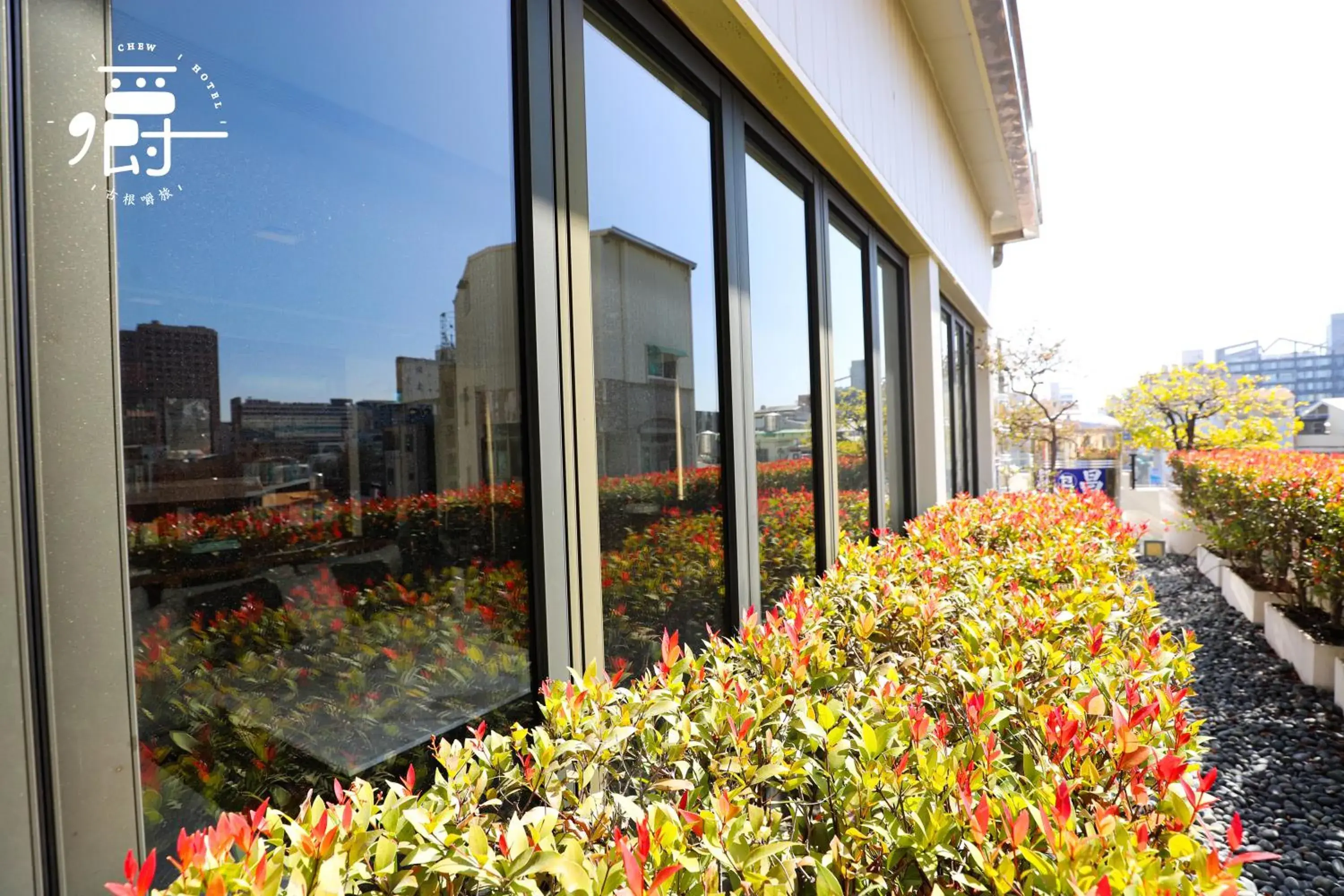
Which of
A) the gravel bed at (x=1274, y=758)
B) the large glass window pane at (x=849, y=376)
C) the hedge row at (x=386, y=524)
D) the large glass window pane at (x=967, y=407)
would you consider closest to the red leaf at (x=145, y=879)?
the hedge row at (x=386, y=524)

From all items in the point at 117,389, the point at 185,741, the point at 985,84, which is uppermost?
the point at 985,84

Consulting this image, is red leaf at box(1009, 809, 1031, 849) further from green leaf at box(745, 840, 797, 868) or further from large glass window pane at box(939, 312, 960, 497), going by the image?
large glass window pane at box(939, 312, 960, 497)

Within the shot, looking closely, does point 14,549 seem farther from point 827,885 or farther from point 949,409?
point 949,409

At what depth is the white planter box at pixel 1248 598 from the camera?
596cm

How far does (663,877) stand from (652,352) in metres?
1.80

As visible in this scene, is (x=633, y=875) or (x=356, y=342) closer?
(x=633, y=875)

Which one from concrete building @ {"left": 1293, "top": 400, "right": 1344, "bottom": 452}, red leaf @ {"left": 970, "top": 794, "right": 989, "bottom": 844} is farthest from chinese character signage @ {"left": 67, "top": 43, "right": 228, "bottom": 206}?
concrete building @ {"left": 1293, "top": 400, "right": 1344, "bottom": 452}

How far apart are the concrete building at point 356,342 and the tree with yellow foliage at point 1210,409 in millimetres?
13131

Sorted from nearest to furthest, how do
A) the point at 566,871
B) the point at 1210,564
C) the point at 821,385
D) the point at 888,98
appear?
the point at 566,871
the point at 821,385
the point at 888,98
the point at 1210,564

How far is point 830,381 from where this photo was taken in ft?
13.5

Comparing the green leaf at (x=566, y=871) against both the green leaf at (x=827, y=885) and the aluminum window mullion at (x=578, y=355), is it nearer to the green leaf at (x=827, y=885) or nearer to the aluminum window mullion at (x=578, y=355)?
the green leaf at (x=827, y=885)

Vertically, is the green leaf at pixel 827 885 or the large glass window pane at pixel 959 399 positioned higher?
the large glass window pane at pixel 959 399

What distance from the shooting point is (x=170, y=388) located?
115 cm

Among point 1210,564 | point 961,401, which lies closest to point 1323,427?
point 1210,564
